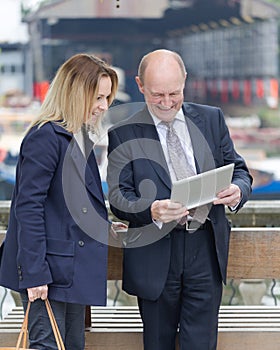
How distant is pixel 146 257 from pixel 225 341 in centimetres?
71

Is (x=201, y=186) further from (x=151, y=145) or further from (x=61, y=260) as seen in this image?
(x=61, y=260)

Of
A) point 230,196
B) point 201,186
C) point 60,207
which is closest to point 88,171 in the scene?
point 60,207

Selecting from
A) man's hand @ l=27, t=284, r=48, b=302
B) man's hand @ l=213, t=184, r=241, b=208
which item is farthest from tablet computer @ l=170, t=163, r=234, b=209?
man's hand @ l=27, t=284, r=48, b=302

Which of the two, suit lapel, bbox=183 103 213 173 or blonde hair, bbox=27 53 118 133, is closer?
blonde hair, bbox=27 53 118 133

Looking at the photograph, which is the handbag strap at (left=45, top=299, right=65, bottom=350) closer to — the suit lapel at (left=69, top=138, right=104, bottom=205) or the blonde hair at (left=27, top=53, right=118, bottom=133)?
the suit lapel at (left=69, top=138, right=104, bottom=205)

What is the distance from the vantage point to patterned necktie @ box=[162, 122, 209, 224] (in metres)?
2.89

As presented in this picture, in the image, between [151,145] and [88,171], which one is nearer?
[88,171]

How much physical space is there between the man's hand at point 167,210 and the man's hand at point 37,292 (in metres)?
0.44

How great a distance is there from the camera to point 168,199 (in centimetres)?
281

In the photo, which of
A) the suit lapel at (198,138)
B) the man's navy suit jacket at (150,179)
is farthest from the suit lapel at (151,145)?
the suit lapel at (198,138)

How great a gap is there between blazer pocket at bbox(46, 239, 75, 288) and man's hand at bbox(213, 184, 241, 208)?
1.70 feet

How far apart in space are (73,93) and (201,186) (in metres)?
0.51

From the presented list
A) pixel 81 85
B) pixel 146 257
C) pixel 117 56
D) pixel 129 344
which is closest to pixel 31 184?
pixel 81 85

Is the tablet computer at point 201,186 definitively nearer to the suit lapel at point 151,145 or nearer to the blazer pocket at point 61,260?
the suit lapel at point 151,145
